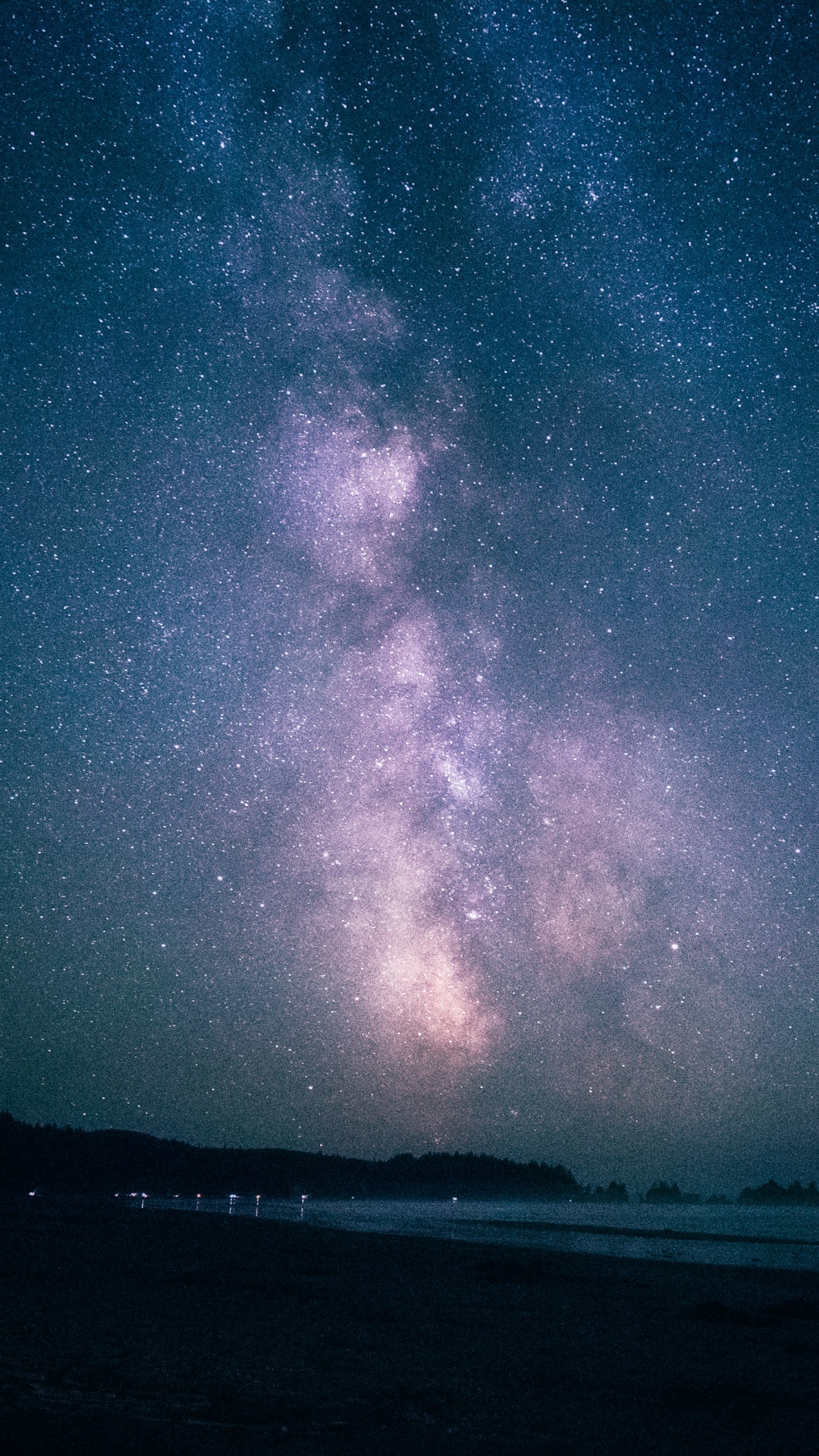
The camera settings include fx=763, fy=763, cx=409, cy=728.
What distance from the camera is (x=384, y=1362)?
8898mm

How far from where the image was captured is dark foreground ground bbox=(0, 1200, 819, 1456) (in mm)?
6309

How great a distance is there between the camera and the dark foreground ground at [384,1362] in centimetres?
631

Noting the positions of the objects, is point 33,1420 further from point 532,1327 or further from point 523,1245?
point 523,1245

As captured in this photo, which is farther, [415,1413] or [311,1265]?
[311,1265]

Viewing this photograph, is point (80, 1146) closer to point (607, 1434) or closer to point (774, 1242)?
point (774, 1242)

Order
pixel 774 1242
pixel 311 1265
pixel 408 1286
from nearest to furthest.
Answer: pixel 408 1286 → pixel 311 1265 → pixel 774 1242

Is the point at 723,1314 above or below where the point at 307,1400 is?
below

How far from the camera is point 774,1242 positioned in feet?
143

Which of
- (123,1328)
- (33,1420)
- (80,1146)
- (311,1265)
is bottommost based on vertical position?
(80,1146)

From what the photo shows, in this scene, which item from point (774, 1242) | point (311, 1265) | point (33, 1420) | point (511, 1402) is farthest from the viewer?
point (774, 1242)

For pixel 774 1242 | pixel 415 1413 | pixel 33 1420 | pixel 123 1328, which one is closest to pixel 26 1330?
pixel 123 1328

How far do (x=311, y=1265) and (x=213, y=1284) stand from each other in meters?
5.31

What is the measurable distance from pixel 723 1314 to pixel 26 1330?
1145 centimetres

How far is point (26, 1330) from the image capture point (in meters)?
9.09
